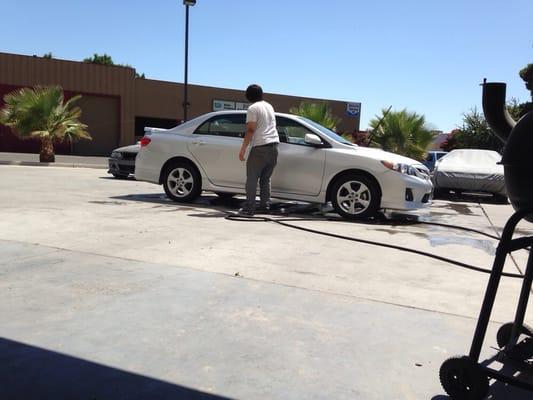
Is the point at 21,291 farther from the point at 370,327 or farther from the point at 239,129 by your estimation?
the point at 239,129

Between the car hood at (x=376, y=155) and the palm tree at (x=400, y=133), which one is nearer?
the car hood at (x=376, y=155)

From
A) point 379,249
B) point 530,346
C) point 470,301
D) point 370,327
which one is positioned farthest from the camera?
point 379,249

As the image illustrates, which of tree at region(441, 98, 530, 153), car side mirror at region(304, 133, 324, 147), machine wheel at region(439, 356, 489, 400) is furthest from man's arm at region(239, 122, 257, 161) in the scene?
tree at region(441, 98, 530, 153)

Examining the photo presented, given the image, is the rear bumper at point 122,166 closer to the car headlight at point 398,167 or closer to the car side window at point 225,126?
the car side window at point 225,126

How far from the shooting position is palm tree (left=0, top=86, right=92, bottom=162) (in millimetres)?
19391

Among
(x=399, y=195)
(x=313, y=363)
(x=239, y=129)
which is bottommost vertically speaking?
(x=313, y=363)

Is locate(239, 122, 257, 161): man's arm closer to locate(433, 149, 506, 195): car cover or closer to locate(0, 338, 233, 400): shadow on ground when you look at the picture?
locate(0, 338, 233, 400): shadow on ground

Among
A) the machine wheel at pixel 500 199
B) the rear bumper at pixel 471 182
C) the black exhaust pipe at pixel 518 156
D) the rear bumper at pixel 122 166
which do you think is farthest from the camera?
the rear bumper at pixel 122 166

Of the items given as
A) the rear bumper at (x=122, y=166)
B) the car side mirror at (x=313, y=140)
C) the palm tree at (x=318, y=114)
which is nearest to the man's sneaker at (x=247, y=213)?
the car side mirror at (x=313, y=140)

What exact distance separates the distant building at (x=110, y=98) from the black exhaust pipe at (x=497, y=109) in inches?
1238

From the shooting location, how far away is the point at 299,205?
945 cm

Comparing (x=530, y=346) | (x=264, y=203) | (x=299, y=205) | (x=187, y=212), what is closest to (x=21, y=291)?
(x=530, y=346)

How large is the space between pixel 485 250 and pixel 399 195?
1.88 m

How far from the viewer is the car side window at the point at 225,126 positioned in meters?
8.67
